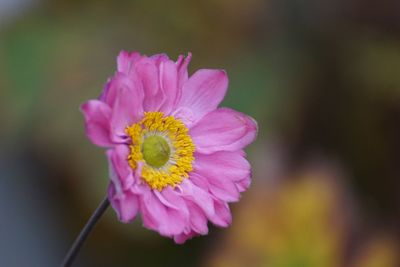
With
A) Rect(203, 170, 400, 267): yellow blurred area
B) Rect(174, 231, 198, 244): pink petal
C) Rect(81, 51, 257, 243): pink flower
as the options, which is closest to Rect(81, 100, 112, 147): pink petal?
Rect(81, 51, 257, 243): pink flower

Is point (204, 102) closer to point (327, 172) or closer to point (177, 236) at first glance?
point (177, 236)

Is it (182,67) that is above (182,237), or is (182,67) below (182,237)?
above

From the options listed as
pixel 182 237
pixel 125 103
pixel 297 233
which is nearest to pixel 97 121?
pixel 125 103

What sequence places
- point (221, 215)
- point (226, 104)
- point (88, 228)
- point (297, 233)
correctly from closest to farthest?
1. point (88, 228)
2. point (221, 215)
3. point (297, 233)
4. point (226, 104)

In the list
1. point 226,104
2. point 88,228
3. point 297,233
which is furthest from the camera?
point 226,104

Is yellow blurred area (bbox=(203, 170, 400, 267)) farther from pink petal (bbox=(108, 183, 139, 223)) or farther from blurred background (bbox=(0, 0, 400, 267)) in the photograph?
pink petal (bbox=(108, 183, 139, 223))

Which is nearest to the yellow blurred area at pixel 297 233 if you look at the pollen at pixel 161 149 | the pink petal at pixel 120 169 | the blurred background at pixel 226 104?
the blurred background at pixel 226 104

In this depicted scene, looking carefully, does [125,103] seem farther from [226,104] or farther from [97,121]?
[226,104]
